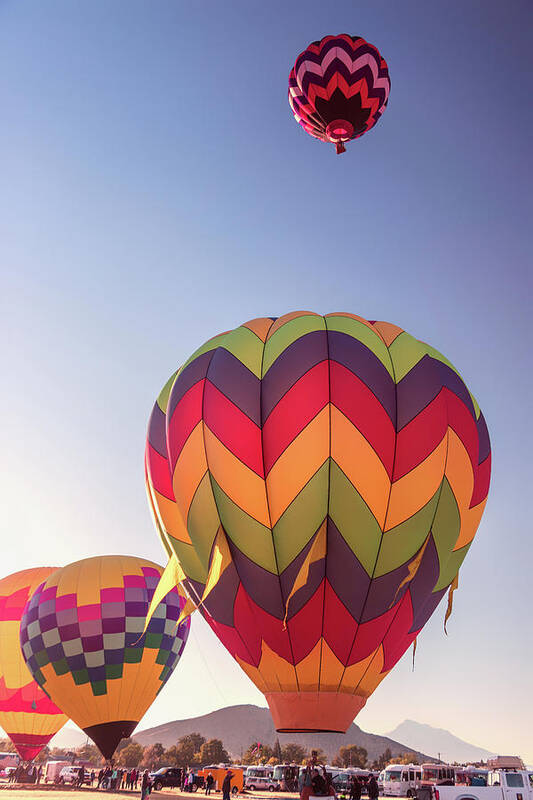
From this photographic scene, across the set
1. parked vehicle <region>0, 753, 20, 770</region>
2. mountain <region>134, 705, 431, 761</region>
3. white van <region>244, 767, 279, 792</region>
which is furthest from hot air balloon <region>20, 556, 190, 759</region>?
mountain <region>134, 705, 431, 761</region>

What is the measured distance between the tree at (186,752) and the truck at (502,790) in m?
60.7

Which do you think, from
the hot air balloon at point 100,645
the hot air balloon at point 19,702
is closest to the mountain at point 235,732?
the hot air balloon at point 19,702

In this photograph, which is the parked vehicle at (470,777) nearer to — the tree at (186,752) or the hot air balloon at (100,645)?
the hot air balloon at (100,645)

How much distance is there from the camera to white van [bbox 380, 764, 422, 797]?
25.3 metres

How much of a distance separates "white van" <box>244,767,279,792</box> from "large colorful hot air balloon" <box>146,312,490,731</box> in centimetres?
2195

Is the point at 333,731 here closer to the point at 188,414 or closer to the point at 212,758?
the point at 188,414

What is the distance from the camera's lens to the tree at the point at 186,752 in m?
67.3

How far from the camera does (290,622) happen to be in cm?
914

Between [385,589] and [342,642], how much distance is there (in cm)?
91

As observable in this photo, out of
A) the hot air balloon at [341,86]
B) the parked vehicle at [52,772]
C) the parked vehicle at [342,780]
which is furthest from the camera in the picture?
the parked vehicle at [342,780]

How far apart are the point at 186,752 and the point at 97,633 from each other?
60.6 metres

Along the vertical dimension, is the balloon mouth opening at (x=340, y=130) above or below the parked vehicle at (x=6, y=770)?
above

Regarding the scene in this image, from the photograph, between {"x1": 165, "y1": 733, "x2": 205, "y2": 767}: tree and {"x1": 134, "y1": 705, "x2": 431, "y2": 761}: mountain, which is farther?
{"x1": 134, "y1": 705, "x2": 431, "y2": 761}: mountain

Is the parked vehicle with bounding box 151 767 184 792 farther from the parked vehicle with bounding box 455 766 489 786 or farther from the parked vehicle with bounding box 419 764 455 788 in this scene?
the parked vehicle with bounding box 455 766 489 786
